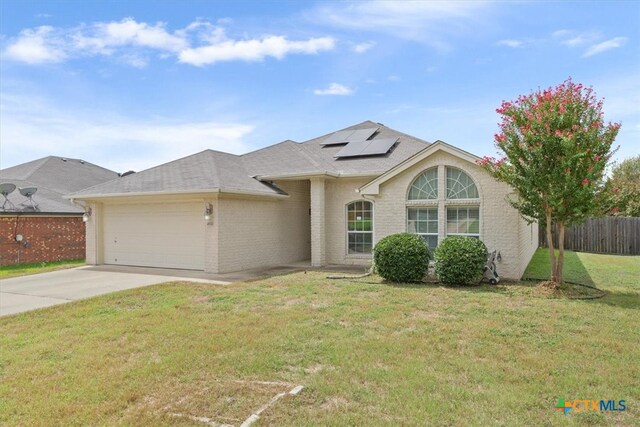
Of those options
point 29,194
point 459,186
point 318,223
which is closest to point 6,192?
point 29,194

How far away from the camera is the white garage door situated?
14.2m

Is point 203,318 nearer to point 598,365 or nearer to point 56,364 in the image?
point 56,364

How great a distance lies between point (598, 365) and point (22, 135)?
21668 millimetres

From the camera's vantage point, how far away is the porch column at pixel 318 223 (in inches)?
590

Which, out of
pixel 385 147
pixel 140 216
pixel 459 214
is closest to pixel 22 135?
pixel 140 216

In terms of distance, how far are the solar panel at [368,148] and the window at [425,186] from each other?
10.5 feet

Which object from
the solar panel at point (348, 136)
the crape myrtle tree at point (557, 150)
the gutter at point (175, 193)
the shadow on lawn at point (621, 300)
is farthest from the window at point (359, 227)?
the shadow on lawn at point (621, 300)

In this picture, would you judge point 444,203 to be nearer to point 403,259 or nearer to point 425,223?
point 425,223

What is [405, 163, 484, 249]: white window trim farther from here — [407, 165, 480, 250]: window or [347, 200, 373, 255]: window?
[347, 200, 373, 255]: window

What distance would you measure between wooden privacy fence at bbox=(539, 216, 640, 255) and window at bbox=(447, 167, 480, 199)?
10080mm

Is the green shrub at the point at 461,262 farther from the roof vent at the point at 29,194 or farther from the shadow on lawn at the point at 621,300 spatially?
the roof vent at the point at 29,194

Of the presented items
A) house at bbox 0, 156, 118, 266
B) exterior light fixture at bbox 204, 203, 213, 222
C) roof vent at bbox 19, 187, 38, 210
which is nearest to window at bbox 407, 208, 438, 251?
exterior light fixture at bbox 204, 203, 213, 222

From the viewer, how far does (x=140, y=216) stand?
15336 millimetres

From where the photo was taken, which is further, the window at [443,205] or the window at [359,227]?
the window at [359,227]
